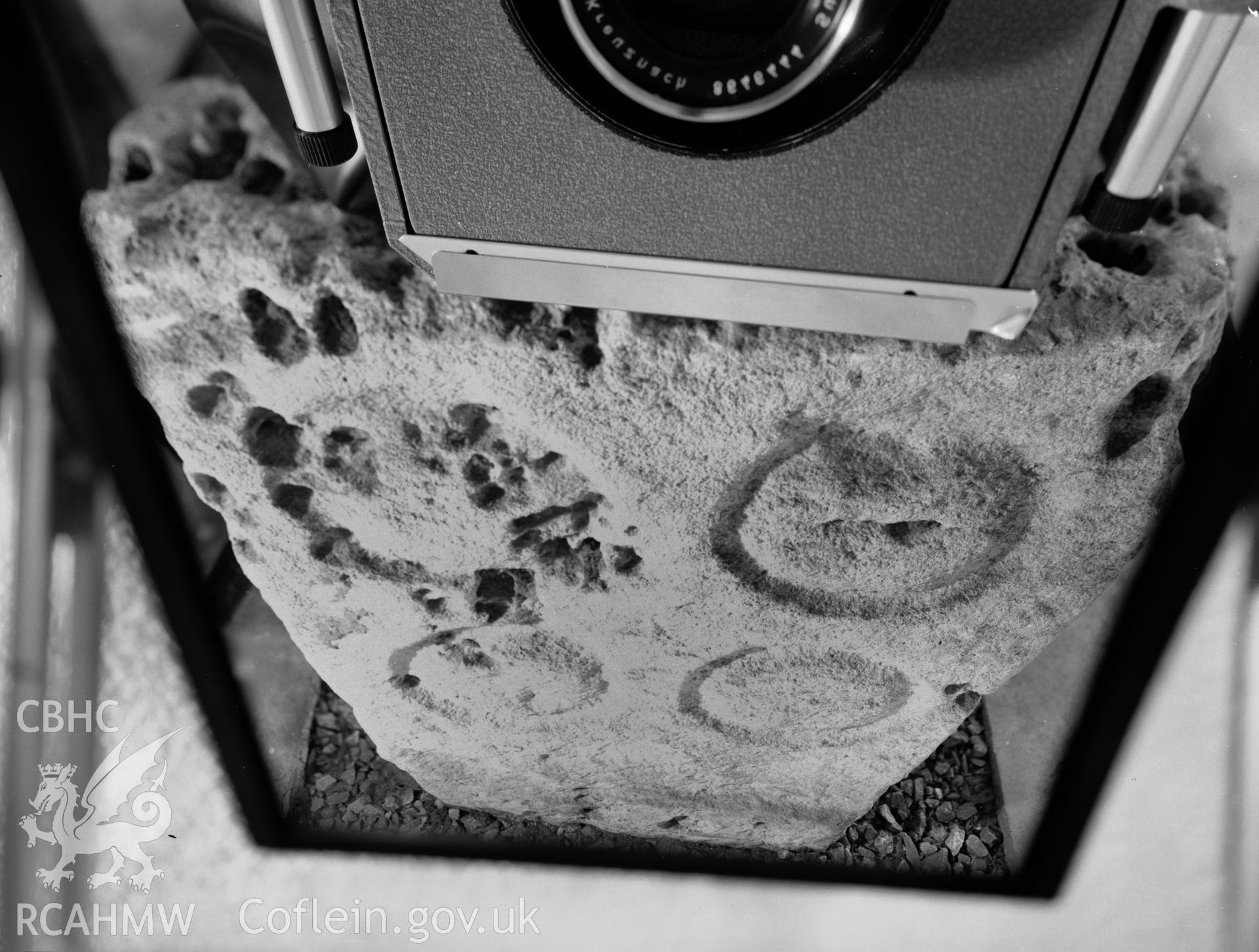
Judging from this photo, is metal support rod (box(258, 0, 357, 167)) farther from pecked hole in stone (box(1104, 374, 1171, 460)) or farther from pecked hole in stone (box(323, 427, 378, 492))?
pecked hole in stone (box(1104, 374, 1171, 460))

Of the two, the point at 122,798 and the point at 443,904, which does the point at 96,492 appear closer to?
the point at 122,798

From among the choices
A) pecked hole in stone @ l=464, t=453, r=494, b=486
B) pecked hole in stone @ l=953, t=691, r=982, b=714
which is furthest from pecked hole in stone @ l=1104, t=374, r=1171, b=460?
pecked hole in stone @ l=464, t=453, r=494, b=486

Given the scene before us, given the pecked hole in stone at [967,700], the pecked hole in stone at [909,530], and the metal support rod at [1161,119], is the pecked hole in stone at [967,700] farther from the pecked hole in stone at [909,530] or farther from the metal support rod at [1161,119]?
the metal support rod at [1161,119]

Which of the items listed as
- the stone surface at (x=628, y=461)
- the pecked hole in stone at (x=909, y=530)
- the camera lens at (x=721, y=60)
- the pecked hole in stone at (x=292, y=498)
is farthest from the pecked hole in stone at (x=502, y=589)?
the camera lens at (x=721, y=60)

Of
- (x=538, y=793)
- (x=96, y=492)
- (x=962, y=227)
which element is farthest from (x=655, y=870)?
(x=962, y=227)

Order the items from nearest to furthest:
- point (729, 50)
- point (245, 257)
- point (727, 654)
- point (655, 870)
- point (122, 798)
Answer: point (729, 50) < point (245, 257) < point (727, 654) < point (122, 798) < point (655, 870)

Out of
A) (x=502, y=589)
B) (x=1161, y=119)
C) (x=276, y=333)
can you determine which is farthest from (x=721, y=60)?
(x=502, y=589)
